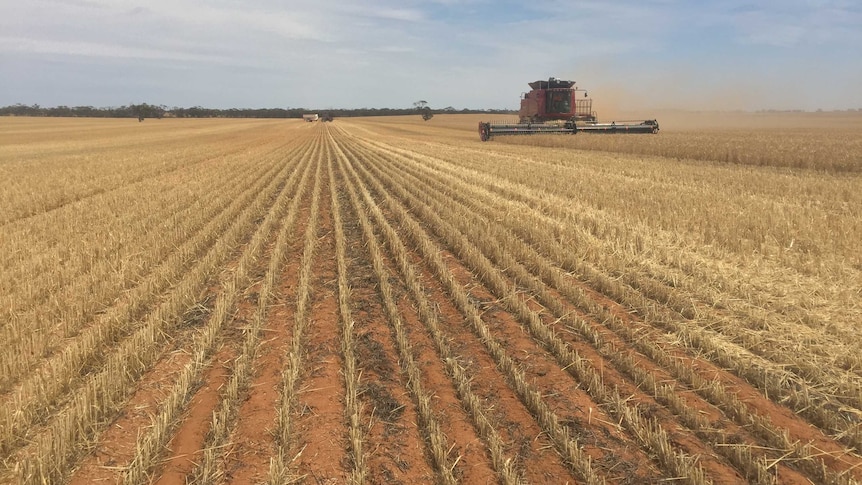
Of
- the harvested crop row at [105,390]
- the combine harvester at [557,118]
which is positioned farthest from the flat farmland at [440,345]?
the combine harvester at [557,118]

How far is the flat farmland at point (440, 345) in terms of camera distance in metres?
2.88

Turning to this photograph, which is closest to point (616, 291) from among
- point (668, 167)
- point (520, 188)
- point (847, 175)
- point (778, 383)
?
point (778, 383)

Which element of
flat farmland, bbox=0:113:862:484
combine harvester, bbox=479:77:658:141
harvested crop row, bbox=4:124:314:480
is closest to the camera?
harvested crop row, bbox=4:124:314:480

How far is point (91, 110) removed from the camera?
13488 cm

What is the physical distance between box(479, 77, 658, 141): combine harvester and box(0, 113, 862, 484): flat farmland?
20.2 meters

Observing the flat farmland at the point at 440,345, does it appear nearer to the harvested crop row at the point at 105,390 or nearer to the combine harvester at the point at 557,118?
the harvested crop row at the point at 105,390

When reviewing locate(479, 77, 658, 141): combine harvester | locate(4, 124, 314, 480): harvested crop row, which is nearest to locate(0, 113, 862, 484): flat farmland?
locate(4, 124, 314, 480): harvested crop row

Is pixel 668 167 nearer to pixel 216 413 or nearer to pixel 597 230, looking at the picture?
pixel 597 230

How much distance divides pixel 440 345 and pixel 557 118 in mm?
28299

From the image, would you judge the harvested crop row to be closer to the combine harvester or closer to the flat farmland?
the flat farmland

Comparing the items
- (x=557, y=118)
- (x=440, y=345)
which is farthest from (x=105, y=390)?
(x=557, y=118)

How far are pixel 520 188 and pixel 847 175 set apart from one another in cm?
1017

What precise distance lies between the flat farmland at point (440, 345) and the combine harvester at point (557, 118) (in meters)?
20.2

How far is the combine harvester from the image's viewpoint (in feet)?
94.8
